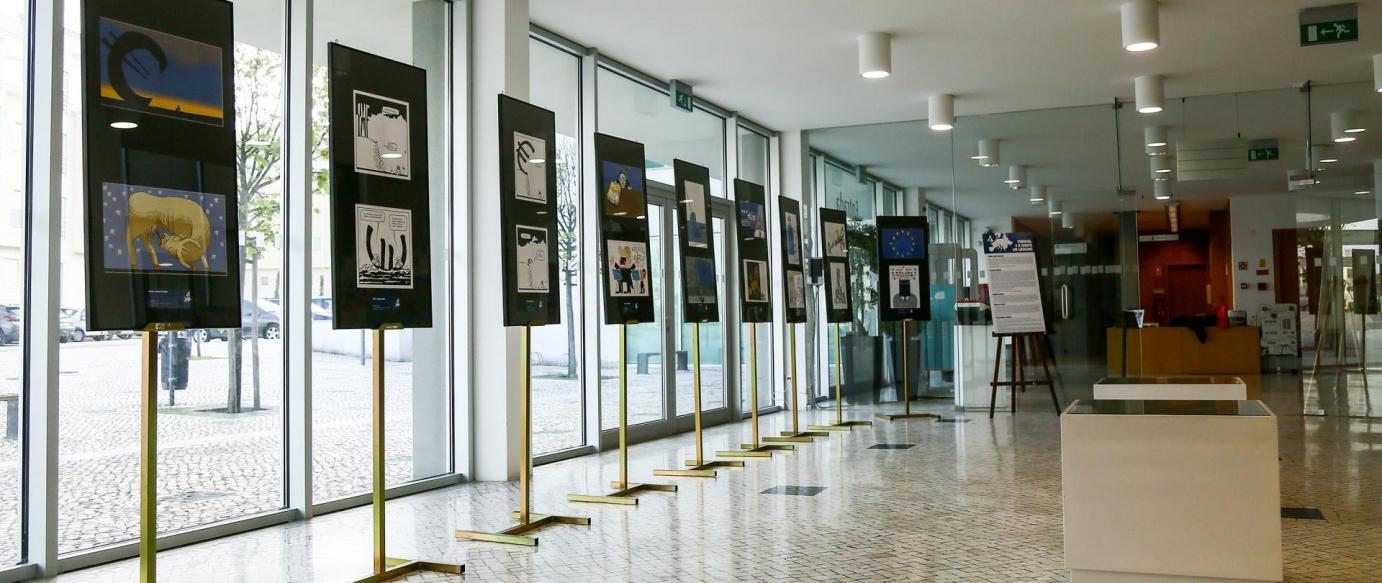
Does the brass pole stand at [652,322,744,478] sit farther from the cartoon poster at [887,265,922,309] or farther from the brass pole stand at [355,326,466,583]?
the cartoon poster at [887,265,922,309]

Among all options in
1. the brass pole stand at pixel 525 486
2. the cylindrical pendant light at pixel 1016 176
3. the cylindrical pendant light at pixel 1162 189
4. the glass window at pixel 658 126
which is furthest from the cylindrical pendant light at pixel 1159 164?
the brass pole stand at pixel 525 486

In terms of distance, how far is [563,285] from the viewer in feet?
27.5

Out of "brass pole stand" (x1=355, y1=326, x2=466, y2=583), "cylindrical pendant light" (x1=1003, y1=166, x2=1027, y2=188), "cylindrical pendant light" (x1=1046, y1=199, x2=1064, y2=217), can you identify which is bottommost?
"brass pole stand" (x1=355, y1=326, x2=466, y2=583)

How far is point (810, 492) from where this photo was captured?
20.6ft

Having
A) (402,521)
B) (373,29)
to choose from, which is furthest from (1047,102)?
(402,521)

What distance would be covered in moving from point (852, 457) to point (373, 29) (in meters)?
4.61

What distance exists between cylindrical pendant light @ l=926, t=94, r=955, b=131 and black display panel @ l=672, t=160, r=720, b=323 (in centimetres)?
394

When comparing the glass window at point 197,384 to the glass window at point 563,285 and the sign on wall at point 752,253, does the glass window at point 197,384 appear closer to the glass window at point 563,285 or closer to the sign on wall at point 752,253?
the glass window at point 563,285

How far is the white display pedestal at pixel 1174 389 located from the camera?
171 inches

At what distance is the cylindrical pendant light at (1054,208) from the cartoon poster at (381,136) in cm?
857

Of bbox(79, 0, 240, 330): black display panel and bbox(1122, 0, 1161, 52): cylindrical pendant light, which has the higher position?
bbox(1122, 0, 1161, 52): cylindrical pendant light

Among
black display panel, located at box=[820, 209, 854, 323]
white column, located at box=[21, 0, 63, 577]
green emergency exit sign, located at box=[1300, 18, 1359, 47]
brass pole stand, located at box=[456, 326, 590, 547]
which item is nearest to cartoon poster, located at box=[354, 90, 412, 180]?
brass pole stand, located at box=[456, 326, 590, 547]

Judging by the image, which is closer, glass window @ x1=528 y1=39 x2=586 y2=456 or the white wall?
glass window @ x1=528 y1=39 x2=586 y2=456

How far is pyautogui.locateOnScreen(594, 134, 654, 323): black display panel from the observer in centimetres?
615
